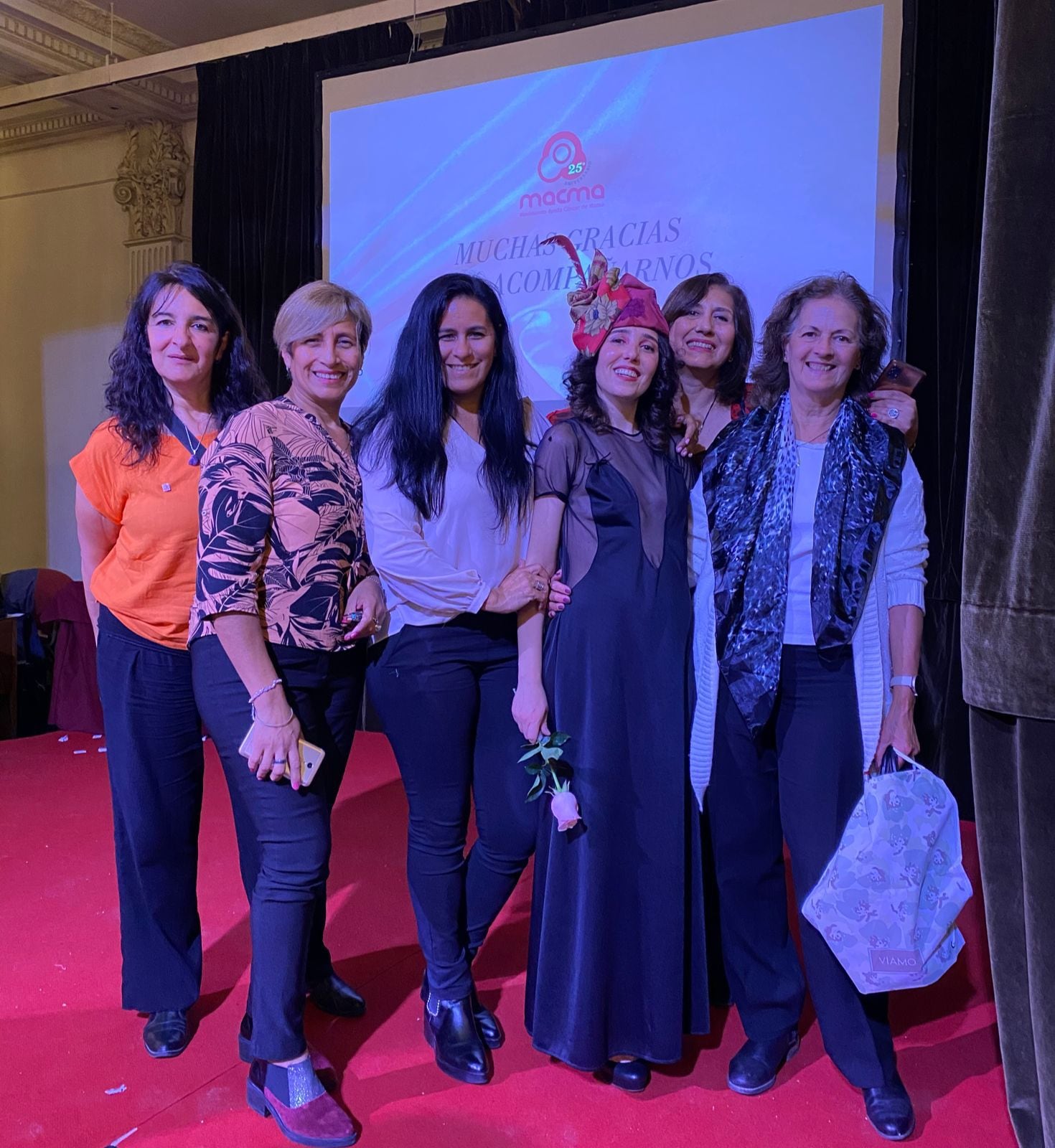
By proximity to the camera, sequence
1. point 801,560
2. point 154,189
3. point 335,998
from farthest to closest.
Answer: point 154,189, point 335,998, point 801,560

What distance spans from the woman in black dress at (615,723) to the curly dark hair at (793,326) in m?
0.20

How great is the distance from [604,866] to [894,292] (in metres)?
2.56

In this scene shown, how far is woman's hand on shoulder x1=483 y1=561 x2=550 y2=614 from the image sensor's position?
1713mm

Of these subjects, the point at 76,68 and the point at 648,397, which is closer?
the point at 648,397

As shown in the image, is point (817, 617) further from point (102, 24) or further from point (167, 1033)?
point (102, 24)

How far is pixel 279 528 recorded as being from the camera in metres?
1.67

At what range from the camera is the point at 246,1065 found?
1.90m

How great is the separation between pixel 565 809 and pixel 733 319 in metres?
1.14

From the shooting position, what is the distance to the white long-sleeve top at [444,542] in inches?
68.9

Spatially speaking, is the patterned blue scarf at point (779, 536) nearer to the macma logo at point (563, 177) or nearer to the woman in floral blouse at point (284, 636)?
the woman in floral blouse at point (284, 636)

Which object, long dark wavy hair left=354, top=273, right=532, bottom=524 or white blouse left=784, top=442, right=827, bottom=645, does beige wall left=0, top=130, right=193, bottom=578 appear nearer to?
long dark wavy hair left=354, top=273, right=532, bottom=524

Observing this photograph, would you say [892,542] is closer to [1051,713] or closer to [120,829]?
[1051,713]

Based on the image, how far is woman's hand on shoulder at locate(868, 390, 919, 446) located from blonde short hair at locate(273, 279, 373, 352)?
3.01ft

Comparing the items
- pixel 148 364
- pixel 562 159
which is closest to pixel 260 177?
pixel 562 159
